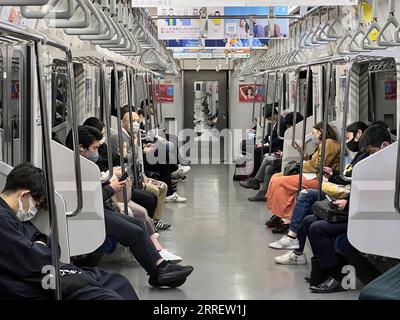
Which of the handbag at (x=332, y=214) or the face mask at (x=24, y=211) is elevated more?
the face mask at (x=24, y=211)

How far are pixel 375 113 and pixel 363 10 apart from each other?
116 centimetres

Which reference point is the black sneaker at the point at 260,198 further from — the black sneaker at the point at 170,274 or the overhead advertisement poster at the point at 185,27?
the black sneaker at the point at 170,274

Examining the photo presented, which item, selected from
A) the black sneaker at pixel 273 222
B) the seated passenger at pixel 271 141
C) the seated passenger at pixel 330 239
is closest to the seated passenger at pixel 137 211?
the seated passenger at pixel 330 239

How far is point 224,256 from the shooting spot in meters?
7.10

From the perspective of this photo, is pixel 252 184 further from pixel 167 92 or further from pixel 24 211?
pixel 24 211

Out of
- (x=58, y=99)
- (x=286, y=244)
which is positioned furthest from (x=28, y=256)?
(x=286, y=244)

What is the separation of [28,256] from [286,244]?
167 inches

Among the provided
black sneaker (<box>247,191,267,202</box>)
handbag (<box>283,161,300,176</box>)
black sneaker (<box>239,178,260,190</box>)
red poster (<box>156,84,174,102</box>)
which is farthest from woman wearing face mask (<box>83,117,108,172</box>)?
red poster (<box>156,84,174,102</box>)

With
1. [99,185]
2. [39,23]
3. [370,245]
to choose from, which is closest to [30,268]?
[99,185]

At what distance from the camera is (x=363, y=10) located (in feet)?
27.1

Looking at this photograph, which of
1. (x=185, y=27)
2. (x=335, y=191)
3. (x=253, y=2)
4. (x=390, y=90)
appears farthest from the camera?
(x=185, y=27)

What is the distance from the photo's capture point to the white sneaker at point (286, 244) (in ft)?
23.9

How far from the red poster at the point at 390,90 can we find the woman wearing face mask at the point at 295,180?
2.45 feet

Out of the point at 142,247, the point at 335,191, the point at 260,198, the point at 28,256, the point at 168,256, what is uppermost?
the point at 28,256
